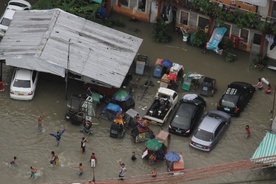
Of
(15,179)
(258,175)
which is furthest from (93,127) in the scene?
(258,175)

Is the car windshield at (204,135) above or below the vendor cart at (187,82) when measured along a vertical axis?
below

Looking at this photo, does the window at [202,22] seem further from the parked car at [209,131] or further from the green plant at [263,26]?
the parked car at [209,131]

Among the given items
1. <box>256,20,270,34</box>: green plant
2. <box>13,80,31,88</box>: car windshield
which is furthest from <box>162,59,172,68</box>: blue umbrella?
<box>13,80,31,88</box>: car windshield

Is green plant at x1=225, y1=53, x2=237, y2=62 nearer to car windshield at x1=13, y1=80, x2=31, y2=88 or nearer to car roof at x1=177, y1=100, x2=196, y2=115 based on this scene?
car roof at x1=177, y1=100, x2=196, y2=115

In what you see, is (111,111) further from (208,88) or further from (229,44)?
(229,44)

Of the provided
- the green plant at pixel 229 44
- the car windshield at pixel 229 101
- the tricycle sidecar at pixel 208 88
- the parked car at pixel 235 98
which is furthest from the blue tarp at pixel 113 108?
the green plant at pixel 229 44

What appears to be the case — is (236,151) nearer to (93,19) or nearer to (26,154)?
(26,154)
